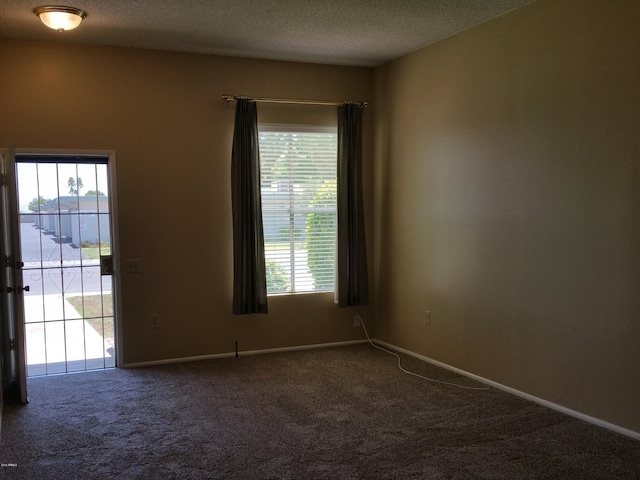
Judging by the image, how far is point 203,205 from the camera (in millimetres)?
5051

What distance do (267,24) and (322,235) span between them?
207 cm

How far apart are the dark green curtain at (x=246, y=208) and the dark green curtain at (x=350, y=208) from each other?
802 mm

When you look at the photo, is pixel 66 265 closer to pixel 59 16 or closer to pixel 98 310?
pixel 98 310

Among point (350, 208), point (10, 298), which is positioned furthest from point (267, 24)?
point (10, 298)

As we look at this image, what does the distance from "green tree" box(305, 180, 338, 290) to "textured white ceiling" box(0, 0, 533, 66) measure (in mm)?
1304

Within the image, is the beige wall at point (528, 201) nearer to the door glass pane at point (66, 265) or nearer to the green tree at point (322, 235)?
the green tree at point (322, 235)

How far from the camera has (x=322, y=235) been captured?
550 cm

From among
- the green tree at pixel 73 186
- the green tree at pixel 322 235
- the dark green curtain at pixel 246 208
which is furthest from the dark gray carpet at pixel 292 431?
the green tree at pixel 73 186

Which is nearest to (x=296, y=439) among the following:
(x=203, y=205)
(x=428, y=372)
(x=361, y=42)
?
(x=428, y=372)

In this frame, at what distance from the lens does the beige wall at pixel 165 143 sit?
4578 mm

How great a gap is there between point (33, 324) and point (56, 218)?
2.93ft

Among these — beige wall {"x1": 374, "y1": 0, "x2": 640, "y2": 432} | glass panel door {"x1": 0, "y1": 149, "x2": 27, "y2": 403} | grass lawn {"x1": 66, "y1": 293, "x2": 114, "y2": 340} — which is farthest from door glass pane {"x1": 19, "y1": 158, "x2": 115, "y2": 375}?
beige wall {"x1": 374, "y1": 0, "x2": 640, "y2": 432}

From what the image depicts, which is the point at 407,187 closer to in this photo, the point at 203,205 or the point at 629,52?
the point at 203,205

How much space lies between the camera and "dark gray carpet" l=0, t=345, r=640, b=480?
9.70 feet
